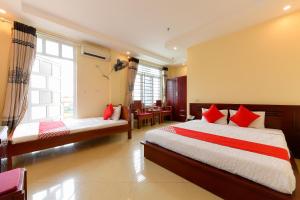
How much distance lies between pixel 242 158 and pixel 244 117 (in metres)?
1.75

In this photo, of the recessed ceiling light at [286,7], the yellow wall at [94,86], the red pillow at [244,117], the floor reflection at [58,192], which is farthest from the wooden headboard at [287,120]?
the yellow wall at [94,86]

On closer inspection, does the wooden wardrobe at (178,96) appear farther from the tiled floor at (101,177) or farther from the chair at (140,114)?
the tiled floor at (101,177)

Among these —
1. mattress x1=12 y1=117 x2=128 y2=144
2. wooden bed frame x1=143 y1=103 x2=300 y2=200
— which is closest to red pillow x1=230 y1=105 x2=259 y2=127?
wooden bed frame x1=143 y1=103 x2=300 y2=200

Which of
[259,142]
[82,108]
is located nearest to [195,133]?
[259,142]

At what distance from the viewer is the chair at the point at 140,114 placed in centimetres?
534

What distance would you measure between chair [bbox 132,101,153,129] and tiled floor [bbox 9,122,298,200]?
2121 mm

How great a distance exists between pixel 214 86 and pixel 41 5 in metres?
4.33

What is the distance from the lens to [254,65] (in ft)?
10.8

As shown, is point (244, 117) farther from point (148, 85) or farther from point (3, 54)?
point (3, 54)

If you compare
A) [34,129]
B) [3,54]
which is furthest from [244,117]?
[3,54]

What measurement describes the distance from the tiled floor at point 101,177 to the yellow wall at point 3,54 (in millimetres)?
1475

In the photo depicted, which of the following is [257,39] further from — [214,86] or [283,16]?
[214,86]

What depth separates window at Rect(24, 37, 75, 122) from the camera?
357cm

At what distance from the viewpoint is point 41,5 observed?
8.99 feet
